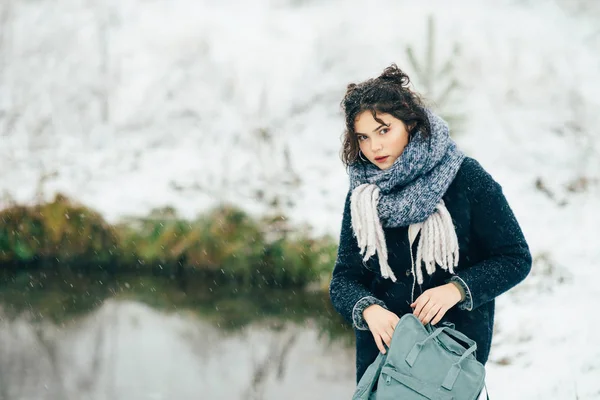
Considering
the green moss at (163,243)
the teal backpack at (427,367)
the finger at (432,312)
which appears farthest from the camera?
the green moss at (163,243)

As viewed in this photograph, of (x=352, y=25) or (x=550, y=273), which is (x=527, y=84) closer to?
(x=352, y=25)

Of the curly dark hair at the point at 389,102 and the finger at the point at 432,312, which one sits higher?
the curly dark hair at the point at 389,102

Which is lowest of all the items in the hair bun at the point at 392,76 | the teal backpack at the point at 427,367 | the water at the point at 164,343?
the water at the point at 164,343

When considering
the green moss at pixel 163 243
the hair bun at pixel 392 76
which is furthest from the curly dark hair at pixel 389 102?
the green moss at pixel 163 243

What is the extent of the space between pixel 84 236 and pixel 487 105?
5.84m

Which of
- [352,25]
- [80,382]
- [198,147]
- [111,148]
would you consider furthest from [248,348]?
[352,25]

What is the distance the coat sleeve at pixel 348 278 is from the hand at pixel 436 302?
14 cm

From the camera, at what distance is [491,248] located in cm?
176

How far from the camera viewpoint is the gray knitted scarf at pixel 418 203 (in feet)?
5.75

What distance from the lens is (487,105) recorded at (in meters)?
9.05

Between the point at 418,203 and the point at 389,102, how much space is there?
315mm

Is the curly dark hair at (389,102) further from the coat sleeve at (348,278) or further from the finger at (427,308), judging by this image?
the finger at (427,308)

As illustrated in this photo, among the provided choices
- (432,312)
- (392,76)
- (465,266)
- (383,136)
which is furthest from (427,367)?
(392,76)

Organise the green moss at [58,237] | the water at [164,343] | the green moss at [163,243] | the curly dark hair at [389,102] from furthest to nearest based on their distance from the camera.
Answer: the green moss at [58,237] → the green moss at [163,243] → the water at [164,343] → the curly dark hair at [389,102]
